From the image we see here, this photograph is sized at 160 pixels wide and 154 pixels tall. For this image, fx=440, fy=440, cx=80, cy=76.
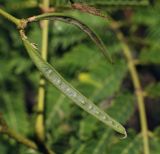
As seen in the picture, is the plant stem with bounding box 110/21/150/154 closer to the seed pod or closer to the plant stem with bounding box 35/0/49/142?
the plant stem with bounding box 35/0/49/142

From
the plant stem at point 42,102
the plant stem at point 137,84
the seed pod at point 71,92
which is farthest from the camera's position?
the plant stem at point 137,84

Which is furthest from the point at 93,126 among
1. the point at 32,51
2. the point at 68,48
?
the point at 32,51

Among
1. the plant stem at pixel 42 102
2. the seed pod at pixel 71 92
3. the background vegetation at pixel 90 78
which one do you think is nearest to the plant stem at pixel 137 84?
the background vegetation at pixel 90 78

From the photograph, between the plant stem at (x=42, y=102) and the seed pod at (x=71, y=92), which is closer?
the seed pod at (x=71, y=92)

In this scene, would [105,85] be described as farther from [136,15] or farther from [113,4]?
[136,15]

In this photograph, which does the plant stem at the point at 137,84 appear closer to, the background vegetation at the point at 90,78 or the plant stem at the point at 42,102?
the background vegetation at the point at 90,78

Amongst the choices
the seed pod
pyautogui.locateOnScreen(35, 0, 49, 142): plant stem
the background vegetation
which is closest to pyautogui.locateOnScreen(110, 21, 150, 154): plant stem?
the background vegetation
